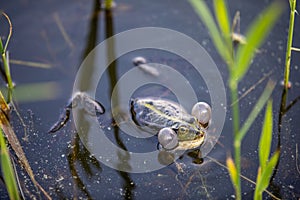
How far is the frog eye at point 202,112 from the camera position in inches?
69.3

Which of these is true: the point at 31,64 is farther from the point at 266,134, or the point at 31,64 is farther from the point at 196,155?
the point at 266,134

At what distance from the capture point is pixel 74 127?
1.81 metres

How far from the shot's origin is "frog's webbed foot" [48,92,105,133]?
6.04 ft

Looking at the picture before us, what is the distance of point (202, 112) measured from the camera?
1.76 m

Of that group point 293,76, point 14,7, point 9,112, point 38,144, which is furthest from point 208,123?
point 14,7

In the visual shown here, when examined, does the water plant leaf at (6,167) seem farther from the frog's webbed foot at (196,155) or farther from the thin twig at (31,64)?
the thin twig at (31,64)

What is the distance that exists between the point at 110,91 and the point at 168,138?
38cm

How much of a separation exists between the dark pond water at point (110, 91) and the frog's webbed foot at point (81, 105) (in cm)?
2

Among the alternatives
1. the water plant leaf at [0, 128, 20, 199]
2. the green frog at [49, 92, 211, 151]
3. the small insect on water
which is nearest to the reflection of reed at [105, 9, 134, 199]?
the green frog at [49, 92, 211, 151]

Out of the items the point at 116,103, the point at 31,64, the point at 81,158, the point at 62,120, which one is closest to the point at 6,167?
the point at 81,158

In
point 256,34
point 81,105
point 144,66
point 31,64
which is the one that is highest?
point 31,64

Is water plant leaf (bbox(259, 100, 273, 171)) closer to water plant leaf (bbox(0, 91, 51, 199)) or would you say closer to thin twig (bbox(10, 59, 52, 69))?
water plant leaf (bbox(0, 91, 51, 199))

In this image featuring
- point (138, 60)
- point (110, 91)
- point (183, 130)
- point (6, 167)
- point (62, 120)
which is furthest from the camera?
point (138, 60)

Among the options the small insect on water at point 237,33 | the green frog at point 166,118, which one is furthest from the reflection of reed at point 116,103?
the small insect on water at point 237,33
